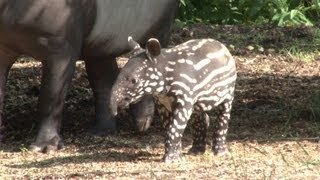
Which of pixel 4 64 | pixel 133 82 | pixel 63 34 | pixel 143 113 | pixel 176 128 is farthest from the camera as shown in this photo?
pixel 143 113

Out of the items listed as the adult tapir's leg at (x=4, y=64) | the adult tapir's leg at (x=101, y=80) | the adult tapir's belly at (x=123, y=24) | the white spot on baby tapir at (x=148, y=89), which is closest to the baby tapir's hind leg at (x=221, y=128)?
the white spot on baby tapir at (x=148, y=89)

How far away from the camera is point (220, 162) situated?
5836 mm

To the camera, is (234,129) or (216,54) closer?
(216,54)

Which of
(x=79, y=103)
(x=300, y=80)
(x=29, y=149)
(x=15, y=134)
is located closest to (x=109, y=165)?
(x=29, y=149)

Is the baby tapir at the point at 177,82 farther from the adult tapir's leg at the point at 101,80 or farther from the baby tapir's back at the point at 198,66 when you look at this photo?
the adult tapir's leg at the point at 101,80

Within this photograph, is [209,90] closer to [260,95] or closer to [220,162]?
[220,162]

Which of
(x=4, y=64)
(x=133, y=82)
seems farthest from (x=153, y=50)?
(x=4, y=64)

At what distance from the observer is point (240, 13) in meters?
12.3

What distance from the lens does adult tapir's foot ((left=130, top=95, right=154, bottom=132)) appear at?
281 inches

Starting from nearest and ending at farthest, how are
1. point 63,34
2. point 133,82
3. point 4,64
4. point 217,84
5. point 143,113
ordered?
point 133,82 < point 217,84 < point 63,34 < point 4,64 < point 143,113

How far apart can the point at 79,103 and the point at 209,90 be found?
2669 millimetres

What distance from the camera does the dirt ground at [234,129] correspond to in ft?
18.5

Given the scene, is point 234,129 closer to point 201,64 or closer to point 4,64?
point 201,64

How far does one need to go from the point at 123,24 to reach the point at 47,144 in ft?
3.56
